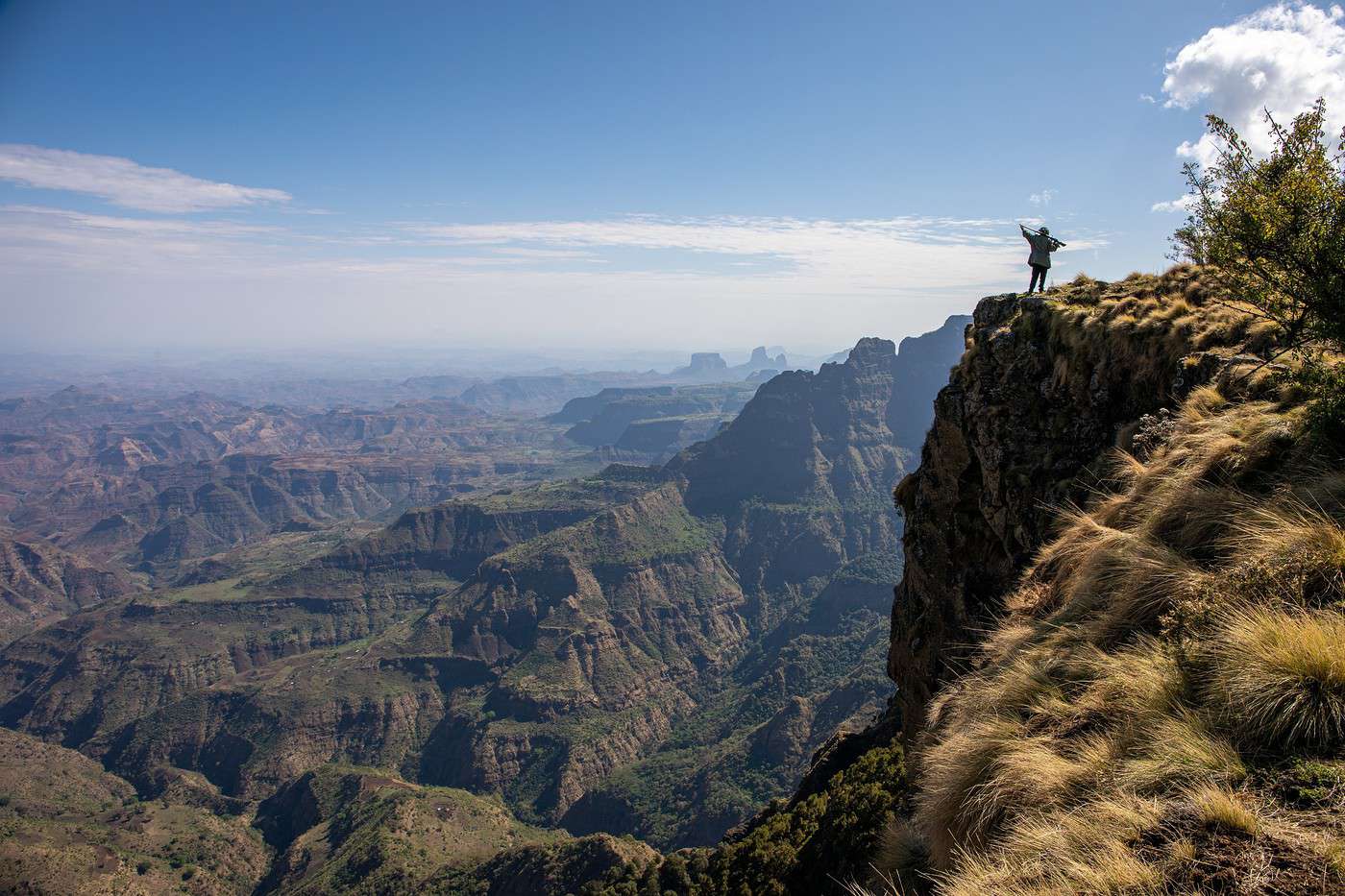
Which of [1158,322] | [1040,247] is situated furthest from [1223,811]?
[1040,247]

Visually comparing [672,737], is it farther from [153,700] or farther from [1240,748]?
[1240,748]

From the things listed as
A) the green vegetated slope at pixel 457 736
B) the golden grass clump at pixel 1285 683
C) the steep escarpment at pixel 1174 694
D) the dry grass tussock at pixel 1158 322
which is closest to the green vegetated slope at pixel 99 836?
the green vegetated slope at pixel 457 736

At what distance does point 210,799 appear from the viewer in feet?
455

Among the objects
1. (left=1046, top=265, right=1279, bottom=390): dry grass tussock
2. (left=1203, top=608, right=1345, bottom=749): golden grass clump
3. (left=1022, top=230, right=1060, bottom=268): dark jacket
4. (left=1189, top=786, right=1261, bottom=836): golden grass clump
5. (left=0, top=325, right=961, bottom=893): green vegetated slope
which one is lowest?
(left=0, top=325, right=961, bottom=893): green vegetated slope

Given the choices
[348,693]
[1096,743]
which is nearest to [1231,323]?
[1096,743]

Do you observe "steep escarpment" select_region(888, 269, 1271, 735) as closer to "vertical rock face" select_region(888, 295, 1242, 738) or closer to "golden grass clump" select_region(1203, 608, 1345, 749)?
"vertical rock face" select_region(888, 295, 1242, 738)

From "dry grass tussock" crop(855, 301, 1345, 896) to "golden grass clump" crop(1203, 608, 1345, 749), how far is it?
0.06 feet

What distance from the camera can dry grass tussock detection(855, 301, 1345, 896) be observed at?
16.4 feet

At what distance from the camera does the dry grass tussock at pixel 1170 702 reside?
5.00m

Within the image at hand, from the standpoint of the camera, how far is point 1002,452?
66.1ft

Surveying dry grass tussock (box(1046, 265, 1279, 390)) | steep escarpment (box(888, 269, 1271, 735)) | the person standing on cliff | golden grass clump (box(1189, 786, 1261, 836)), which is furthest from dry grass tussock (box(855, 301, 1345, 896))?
the person standing on cliff

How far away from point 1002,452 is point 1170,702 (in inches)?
588

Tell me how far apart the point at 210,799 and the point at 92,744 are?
5928 centimetres

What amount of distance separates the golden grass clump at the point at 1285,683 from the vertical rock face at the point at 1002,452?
32.8ft
